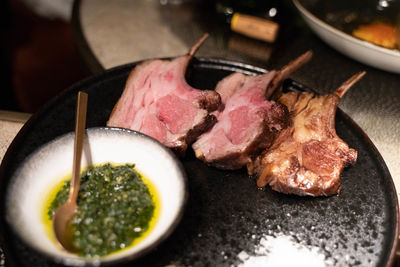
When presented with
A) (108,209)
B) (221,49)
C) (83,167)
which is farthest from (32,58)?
(108,209)

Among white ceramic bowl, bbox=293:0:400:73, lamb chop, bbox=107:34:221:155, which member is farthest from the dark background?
white ceramic bowl, bbox=293:0:400:73

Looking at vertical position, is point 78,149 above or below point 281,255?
above

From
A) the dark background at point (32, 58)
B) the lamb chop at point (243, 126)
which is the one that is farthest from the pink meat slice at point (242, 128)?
the dark background at point (32, 58)

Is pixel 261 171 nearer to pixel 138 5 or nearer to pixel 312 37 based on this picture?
pixel 312 37

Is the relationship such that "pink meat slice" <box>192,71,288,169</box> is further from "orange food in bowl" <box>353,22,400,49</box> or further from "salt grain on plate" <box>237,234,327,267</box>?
"orange food in bowl" <box>353,22,400,49</box>

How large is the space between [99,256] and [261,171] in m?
0.76

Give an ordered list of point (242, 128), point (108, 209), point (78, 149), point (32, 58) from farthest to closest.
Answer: point (32, 58), point (242, 128), point (78, 149), point (108, 209)

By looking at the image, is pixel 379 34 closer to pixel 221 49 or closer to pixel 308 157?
pixel 221 49

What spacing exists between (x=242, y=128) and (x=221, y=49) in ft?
3.74

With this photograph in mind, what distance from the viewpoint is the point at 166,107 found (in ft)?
6.11

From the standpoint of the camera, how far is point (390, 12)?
284 cm

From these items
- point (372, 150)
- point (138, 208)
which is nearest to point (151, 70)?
point (138, 208)

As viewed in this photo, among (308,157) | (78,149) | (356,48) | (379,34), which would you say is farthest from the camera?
(379,34)

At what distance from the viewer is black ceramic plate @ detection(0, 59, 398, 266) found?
1.44 metres
